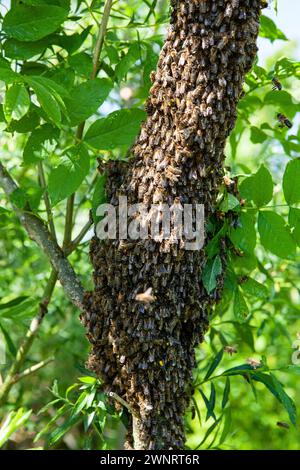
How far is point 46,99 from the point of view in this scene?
3.77 feet

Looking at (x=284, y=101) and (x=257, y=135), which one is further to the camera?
(x=257, y=135)

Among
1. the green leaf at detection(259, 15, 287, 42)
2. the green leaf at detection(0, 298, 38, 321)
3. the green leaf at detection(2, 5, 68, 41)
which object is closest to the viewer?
the green leaf at detection(2, 5, 68, 41)

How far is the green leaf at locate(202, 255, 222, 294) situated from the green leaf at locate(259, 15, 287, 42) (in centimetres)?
62

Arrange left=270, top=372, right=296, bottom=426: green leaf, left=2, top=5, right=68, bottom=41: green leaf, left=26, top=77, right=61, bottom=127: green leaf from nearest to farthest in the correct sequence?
left=26, top=77, right=61, bottom=127: green leaf → left=2, top=5, right=68, bottom=41: green leaf → left=270, top=372, right=296, bottom=426: green leaf

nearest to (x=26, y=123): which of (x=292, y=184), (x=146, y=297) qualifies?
(x=146, y=297)

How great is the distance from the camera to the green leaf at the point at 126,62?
4.66 ft

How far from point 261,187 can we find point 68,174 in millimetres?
404

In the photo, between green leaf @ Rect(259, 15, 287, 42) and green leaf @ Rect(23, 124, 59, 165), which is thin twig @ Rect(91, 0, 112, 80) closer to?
green leaf @ Rect(23, 124, 59, 165)

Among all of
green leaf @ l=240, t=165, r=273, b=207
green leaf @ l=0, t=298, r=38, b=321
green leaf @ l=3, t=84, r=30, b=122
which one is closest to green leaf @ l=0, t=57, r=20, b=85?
green leaf @ l=3, t=84, r=30, b=122

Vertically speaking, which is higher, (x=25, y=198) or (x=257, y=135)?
(x=257, y=135)

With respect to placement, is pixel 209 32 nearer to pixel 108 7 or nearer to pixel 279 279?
pixel 108 7

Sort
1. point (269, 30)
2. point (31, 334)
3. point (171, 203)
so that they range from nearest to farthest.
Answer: point (171, 203)
point (269, 30)
point (31, 334)

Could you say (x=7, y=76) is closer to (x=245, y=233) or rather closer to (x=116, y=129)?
(x=116, y=129)

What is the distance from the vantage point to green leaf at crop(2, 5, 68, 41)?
127 cm
